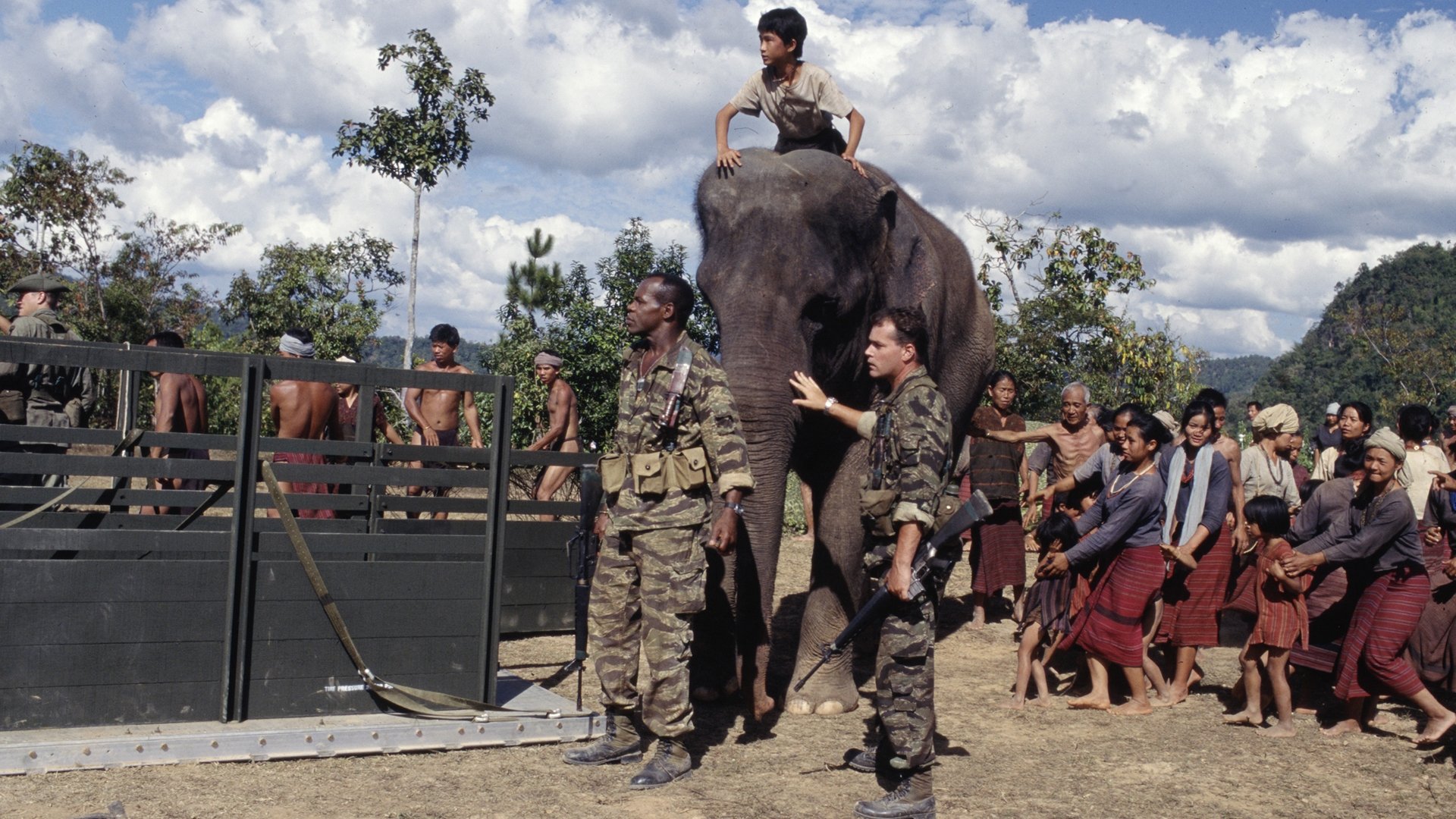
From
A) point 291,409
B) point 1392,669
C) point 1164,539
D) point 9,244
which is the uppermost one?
point 9,244

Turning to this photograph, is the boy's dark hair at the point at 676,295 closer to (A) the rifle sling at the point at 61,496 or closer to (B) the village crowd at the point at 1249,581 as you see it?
(A) the rifle sling at the point at 61,496

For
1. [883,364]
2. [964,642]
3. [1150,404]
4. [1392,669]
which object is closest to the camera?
[883,364]

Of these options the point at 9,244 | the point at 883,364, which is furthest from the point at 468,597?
the point at 9,244

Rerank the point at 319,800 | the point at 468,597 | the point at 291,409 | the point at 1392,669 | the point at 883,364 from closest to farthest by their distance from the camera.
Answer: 1. the point at 319,800
2. the point at 883,364
3. the point at 468,597
4. the point at 1392,669
5. the point at 291,409

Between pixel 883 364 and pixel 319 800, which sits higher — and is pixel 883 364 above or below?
above

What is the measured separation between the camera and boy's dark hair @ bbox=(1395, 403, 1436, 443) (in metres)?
8.01

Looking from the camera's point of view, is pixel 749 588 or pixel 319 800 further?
pixel 749 588

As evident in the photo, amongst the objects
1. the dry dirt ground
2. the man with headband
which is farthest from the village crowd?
the man with headband

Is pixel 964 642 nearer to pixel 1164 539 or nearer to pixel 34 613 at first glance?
pixel 1164 539

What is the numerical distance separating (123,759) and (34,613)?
0.71 m

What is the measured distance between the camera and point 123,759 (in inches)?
197

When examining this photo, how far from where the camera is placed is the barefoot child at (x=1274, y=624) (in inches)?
272

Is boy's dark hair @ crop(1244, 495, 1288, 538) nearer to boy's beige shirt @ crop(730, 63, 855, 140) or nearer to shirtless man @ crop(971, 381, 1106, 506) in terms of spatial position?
shirtless man @ crop(971, 381, 1106, 506)

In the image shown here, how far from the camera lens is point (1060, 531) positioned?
24.1 ft
